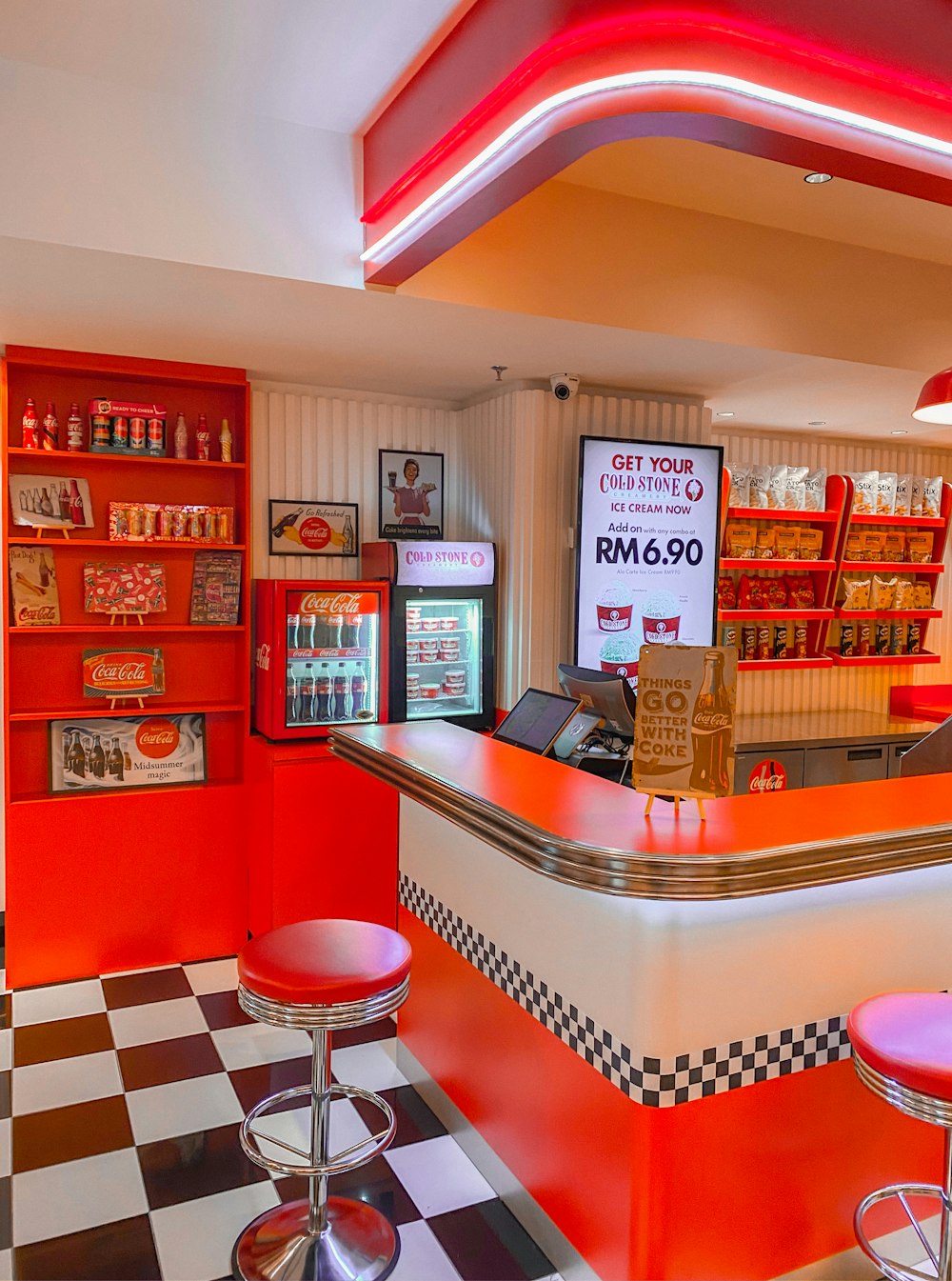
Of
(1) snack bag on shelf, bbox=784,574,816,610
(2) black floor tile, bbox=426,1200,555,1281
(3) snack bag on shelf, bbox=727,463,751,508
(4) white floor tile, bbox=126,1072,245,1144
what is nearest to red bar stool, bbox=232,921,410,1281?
(2) black floor tile, bbox=426,1200,555,1281

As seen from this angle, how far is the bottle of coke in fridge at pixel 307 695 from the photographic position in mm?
4324

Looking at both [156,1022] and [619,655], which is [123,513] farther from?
[619,655]

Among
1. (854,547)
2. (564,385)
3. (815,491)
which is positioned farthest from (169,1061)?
(854,547)

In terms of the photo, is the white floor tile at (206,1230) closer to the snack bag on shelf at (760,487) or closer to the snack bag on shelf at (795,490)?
the snack bag on shelf at (760,487)

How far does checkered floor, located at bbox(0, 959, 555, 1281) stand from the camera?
2402mm

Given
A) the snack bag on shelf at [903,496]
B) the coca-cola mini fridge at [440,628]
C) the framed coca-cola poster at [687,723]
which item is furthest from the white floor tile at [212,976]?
the snack bag on shelf at [903,496]

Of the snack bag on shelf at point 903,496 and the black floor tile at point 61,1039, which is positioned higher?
the snack bag on shelf at point 903,496

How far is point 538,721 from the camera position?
A: 125 inches

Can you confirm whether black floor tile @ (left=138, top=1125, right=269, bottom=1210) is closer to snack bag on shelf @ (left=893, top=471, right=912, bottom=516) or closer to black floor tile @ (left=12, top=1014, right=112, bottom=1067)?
black floor tile @ (left=12, top=1014, right=112, bottom=1067)

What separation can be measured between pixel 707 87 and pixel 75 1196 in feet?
10.4

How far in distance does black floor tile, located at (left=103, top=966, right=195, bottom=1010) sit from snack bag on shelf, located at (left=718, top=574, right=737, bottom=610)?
3.44 metres

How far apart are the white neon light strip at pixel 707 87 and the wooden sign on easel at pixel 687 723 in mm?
1123

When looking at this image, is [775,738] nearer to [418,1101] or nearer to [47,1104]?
[418,1101]

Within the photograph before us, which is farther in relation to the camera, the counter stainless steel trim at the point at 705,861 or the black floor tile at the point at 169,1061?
the black floor tile at the point at 169,1061
